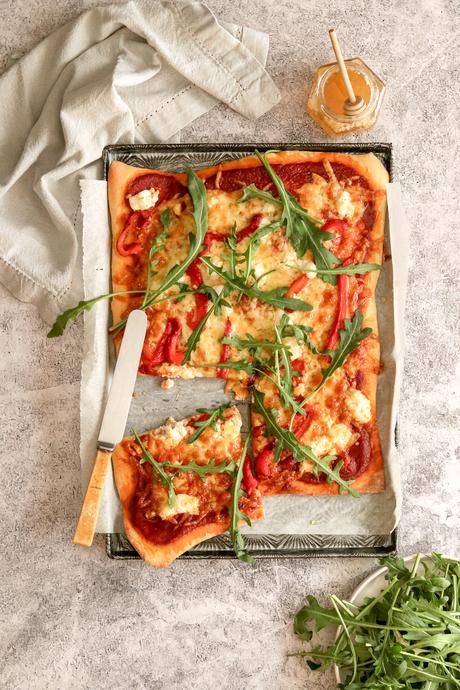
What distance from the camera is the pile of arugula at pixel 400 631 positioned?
3137 millimetres

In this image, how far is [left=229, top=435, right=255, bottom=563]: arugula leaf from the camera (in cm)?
328

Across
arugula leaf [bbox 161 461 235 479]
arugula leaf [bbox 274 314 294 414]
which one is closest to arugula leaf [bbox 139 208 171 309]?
arugula leaf [bbox 274 314 294 414]

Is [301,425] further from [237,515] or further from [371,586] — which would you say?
[371,586]

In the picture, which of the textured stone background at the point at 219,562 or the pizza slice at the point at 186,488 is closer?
the pizza slice at the point at 186,488

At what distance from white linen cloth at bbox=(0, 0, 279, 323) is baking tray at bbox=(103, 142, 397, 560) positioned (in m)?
0.11

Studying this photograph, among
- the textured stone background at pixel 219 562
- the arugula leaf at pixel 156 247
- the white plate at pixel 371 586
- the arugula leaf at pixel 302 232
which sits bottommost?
the white plate at pixel 371 586

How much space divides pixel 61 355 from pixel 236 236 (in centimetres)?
108

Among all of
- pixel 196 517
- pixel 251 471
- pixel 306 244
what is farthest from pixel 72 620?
pixel 306 244

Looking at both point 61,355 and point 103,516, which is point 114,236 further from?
point 103,516

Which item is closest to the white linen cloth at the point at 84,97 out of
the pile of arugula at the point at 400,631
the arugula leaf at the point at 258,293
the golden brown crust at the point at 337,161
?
the golden brown crust at the point at 337,161

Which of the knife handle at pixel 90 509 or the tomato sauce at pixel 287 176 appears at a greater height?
the tomato sauce at pixel 287 176

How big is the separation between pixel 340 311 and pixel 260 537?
1.17m

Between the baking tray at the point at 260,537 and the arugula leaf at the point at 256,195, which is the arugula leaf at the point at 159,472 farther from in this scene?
the arugula leaf at the point at 256,195

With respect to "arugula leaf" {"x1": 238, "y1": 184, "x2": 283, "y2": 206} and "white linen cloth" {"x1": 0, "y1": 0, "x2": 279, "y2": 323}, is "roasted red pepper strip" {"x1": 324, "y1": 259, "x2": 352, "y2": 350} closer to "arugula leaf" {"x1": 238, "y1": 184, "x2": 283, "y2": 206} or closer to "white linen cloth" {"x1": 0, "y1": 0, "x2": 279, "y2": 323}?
"arugula leaf" {"x1": 238, "y1": 184, "x2": 283, "y2": 206}
